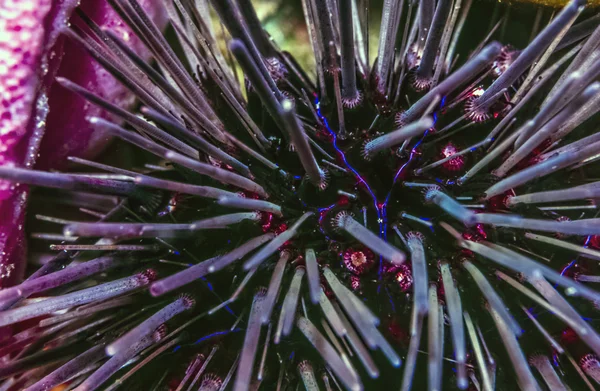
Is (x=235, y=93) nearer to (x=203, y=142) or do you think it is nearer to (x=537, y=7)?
(x=203, y=142)

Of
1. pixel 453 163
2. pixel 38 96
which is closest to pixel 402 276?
pixel 453 163

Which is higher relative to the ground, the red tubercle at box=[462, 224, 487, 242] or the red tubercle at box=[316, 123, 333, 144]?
the red tubercle at box=[316, 123, 333, 144]

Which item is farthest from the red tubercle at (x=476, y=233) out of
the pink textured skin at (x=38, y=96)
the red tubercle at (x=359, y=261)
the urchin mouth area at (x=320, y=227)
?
the pink textured skin at (x=38, y=96)

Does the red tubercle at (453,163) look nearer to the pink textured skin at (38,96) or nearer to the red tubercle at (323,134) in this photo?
the red tubercle at (323,134)

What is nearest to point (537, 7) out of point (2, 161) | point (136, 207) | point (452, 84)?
point (452, 84)

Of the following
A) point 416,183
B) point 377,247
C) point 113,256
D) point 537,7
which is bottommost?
point 113,256

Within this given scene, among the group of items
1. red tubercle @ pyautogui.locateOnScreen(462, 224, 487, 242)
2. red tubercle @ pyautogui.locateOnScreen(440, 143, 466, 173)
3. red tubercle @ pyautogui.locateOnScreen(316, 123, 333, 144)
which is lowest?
red tubercle @ pyautogui.locateOnScreen(462, 224, 487, 242)

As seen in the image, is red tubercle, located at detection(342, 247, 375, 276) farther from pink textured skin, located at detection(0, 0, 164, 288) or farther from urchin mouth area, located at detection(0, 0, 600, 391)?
pink textured skin, located at detection(0, 0, 164, 288)

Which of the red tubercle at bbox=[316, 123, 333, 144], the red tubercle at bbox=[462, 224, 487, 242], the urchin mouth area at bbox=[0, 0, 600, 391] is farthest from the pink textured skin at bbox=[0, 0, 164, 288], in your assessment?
the red tubercle at bbox=[462, 224, 487, 242]
